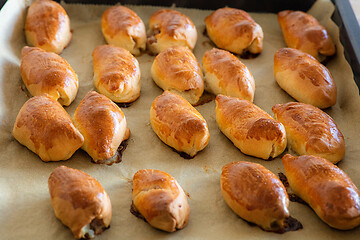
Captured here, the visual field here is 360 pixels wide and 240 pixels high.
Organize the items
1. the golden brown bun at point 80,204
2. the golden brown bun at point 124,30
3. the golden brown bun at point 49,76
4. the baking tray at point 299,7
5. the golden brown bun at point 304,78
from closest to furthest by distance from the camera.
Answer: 1. the golden brown bun at point 80,204
2. the golden brown bun at point 49,76
3. the golden brown bun at point 304,78
4. the baking tray at point 299,7
5. the golden brown bun at point 124,30

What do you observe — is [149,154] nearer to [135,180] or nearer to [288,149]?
[135,180]

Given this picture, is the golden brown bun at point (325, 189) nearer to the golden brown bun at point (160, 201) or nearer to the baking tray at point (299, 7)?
the golden brown bun at point (160, 201)

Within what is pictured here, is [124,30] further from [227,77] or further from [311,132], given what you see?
[311,132]

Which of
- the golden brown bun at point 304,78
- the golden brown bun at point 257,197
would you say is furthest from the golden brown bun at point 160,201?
the golden brown bun at point 304,78

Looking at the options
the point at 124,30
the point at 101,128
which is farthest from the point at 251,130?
the point at 124,30

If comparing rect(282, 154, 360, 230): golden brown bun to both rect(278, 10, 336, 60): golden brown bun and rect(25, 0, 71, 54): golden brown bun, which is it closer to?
rect(278, 10, 336, 60): golden brown bun

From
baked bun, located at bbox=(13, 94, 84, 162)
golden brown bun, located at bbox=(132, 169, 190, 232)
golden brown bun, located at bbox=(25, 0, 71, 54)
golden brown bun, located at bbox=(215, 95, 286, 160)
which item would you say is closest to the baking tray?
golden brown bun, located at bbox=(25, 0, 71, 54)
